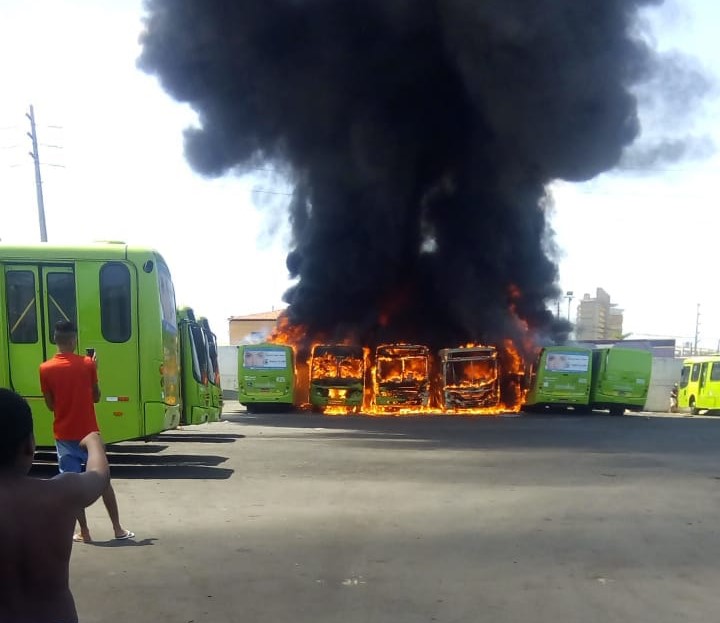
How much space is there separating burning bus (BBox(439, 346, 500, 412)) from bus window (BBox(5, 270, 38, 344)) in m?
17.2

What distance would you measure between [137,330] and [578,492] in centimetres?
574

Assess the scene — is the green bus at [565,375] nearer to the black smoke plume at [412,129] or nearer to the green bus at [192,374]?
the black smoke plume at [412,129]

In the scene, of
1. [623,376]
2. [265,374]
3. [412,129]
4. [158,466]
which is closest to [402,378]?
[265,374]

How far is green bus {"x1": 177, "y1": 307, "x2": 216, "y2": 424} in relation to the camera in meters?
13.0

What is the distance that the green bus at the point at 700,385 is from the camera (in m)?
27.7

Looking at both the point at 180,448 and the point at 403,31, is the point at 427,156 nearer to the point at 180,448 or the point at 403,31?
the point at 403,31

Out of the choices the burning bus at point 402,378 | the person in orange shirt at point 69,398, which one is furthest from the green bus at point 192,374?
the burning bus at point 402,378

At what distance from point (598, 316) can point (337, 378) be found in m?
48.4

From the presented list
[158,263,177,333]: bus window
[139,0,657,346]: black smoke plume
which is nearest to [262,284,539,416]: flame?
[139,0,657,346]: black smoke plume

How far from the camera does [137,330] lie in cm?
1000

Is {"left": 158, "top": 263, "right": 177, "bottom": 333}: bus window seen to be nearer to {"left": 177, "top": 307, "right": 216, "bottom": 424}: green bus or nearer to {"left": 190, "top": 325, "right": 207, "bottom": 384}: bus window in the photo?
{"left": 177, "top": 307, "right": 216, "bottom": 424}: green bus

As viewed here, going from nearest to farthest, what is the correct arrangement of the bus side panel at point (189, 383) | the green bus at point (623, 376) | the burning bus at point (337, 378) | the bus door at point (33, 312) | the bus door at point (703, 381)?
the bus door at point (33, 312), the bus side panel at point (189, 383), the burning bus at point (337, 378), the green bus at point (623, 376), the bus door at point (703, 381)

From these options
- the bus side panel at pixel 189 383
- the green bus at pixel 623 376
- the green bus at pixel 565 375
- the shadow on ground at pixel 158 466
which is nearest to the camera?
the shadow on ground at pixel 158 466

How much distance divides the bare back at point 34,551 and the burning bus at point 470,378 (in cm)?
2354
